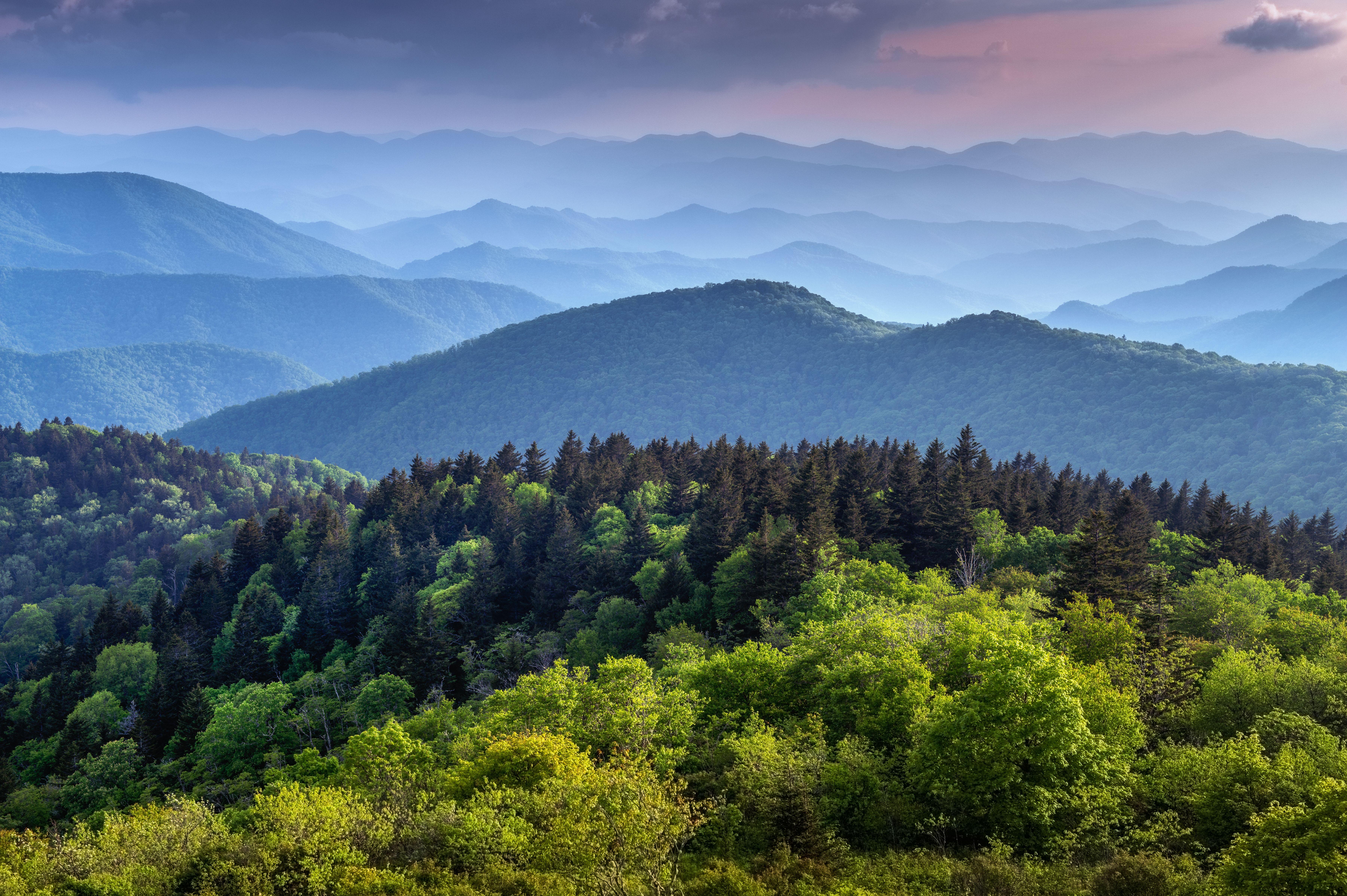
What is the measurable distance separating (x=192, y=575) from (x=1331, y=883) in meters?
129

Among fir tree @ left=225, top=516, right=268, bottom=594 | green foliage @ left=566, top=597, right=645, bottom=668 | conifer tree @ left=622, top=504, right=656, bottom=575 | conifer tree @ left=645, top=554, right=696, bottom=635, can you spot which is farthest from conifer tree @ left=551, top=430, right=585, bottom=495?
fir tree @ left=225, top=516, right=268, bottom=594

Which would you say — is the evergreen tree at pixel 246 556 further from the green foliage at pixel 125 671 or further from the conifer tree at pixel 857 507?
the conifer tree at pixel 857 507

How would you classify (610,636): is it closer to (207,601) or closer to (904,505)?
(904,505)

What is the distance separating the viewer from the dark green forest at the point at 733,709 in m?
28.2

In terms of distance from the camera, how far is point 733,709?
138 feet

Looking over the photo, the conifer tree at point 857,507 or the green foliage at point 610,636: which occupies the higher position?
the conifer tree at point 857,507

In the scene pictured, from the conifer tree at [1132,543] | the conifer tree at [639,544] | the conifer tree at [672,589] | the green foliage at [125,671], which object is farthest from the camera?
the green foliage at [125,671]

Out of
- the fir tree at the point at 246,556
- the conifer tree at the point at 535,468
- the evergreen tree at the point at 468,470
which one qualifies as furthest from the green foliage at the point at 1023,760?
the fir tree at the point at 246,556

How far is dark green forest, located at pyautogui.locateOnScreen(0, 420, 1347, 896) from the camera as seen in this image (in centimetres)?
2820

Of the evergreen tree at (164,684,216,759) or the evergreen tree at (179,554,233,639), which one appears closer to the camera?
the evergreen tree at (164,684,216,759)

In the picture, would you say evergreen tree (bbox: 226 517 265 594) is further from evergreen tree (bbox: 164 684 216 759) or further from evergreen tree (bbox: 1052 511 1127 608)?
evergreen tree (bbox: 1052 511 1127 608)

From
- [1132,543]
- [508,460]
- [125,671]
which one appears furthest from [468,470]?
[1132,543]

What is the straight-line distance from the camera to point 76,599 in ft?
500

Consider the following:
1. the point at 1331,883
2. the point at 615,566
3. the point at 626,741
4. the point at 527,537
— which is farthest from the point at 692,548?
the point at 1331,883
